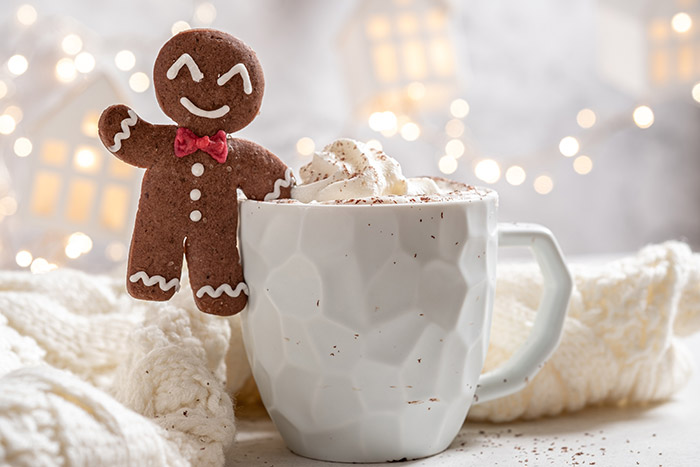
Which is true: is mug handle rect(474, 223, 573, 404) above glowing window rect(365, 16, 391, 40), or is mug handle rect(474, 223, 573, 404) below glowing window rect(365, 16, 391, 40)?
below

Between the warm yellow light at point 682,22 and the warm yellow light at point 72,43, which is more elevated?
the warm yellow light at point 682,22

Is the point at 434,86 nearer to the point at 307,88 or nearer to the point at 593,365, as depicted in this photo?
the point at 307,88

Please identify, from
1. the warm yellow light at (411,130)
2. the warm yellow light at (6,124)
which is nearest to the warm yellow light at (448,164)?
the warm yellow light at (411,130)

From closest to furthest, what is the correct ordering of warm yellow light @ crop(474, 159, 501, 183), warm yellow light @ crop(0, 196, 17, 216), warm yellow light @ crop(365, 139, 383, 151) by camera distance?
warm yellow light @ crop(365, 139, 383, 151) < warm yellow light @ crop(474, 159, 501, 183) < warm yellow light @ crop(0, 196, 17, 216)

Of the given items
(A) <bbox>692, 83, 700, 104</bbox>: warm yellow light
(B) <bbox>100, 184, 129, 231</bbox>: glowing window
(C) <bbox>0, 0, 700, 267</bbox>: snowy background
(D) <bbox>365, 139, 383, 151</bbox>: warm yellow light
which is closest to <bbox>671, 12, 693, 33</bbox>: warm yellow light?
(A) <bbox>692, 83, 700, 104</bbox>: warm yellow light

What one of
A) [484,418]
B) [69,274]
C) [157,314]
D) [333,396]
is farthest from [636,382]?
[69,274]

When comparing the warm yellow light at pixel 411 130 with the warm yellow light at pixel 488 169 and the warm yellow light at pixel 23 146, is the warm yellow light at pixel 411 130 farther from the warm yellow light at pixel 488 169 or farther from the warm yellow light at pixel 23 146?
the warm yellow light at pixel 23 146

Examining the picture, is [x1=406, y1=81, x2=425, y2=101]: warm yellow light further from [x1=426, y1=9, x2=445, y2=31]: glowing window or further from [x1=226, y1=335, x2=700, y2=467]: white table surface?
[x1=226, y1=335, x2=700, y2=467]: white table surface
